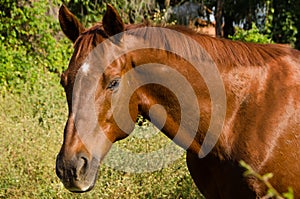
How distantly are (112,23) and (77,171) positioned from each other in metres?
0.90

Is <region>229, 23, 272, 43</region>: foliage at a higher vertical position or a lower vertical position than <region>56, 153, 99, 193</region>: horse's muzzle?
lower

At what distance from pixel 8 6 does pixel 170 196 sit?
7.72 m

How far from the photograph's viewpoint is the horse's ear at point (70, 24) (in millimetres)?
3882

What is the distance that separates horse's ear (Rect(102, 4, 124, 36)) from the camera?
11.8 feet

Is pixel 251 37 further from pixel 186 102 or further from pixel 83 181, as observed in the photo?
Answer: pixel 83 181

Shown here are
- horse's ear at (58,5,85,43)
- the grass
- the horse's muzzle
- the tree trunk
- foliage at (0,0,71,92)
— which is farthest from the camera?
the tree trunk

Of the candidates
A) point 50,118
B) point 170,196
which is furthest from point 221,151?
point 50,118

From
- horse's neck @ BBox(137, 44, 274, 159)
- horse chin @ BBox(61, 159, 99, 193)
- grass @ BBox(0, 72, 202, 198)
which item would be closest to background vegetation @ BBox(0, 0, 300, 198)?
grass @ BBox(0, 72, 202, 198)

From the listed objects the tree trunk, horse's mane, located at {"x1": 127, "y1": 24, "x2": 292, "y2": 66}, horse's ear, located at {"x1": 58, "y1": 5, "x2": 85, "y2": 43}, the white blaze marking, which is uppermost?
horse's ear, located at {"x1": 58, "y1": 5, "x2": 85, "y2": 43}

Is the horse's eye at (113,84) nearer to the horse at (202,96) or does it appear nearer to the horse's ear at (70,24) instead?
the horse at (202,96)

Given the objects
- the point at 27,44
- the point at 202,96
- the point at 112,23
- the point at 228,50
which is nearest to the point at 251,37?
the point at 27,44

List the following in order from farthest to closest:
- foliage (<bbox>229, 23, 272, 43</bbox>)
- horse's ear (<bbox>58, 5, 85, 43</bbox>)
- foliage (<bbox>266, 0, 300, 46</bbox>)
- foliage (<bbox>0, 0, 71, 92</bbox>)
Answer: foliage (<bbox>266, 0, 300, 46</bbox>) → foliage (<bbox>229, 23, 272, 43</bbox>) → foliage (<bbox>0, 0, 71, 92</bbox>) → horse's ear (<bbox>58, 5, 85, 43</bbox>)

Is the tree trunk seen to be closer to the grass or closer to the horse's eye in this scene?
the grass

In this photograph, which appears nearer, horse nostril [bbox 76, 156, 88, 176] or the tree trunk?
horse nostril [bbox 76, 156, 88, 176]
